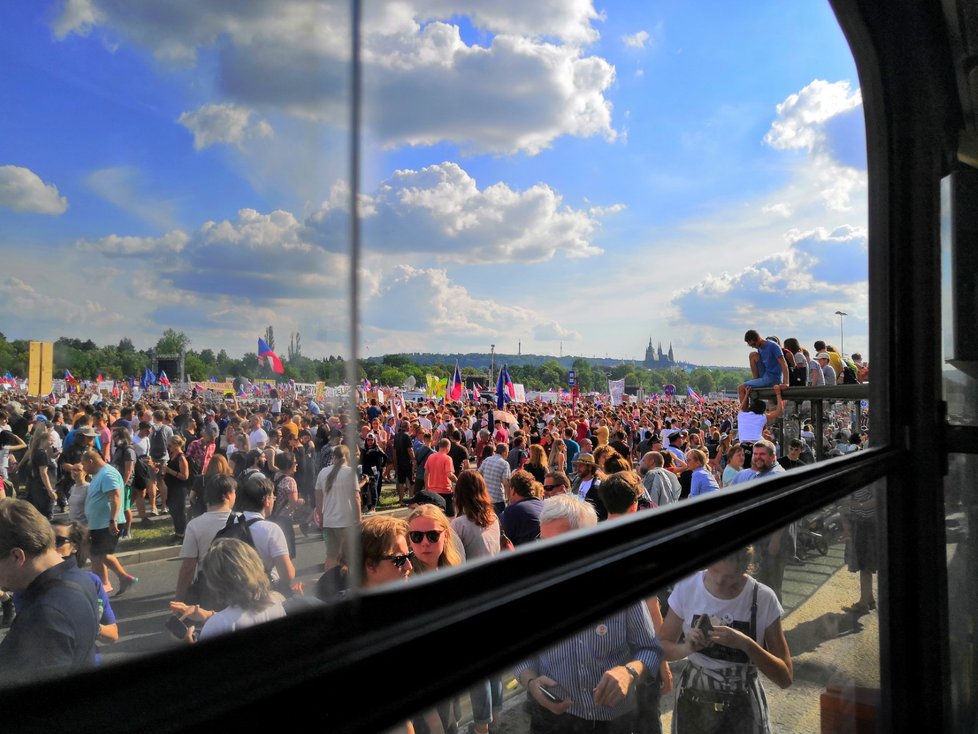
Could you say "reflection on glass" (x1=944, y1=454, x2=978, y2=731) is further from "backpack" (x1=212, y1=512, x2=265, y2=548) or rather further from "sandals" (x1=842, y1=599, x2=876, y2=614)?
"backpack" (x1=212, y1=512, x2=265, y2=548)

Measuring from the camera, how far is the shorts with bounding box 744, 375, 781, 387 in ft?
8.55

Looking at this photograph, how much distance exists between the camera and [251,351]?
418 millimetres

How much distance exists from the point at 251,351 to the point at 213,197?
0.09 m

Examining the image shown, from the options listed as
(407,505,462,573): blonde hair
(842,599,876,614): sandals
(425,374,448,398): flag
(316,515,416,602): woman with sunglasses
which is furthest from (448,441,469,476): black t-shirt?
(316,515,416,602): woman with sunglasses

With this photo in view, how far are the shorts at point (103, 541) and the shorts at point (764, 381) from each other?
247cm

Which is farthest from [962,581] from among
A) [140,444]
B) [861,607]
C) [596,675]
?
[140,444]

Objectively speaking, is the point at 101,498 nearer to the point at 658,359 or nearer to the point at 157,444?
the point at 157,444

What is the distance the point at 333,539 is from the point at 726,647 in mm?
1157

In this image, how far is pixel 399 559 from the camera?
0.69 meters

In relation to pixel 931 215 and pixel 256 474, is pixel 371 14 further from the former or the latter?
pixel 931 215

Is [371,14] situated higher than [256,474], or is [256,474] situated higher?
[371,14]

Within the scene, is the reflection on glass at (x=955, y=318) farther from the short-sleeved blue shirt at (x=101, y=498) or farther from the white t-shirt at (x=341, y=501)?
the short-sleeved blue shirt at (x=101, y=498)

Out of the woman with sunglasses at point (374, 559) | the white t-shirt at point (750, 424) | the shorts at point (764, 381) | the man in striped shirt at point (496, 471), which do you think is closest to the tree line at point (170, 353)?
the woman with sunglasses at point (374, 559)

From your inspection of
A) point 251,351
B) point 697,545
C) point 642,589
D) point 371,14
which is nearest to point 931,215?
point 697,545
